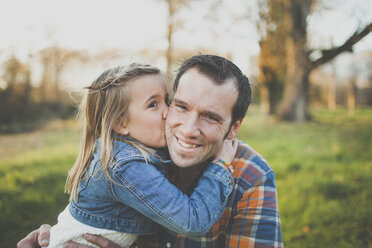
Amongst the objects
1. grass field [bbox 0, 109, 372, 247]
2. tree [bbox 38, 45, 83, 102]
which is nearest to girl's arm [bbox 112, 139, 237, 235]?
grass field [bbox 0, 109, 372, 247]

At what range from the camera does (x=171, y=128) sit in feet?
6.97

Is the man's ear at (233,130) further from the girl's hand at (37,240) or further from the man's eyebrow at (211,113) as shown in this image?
the girl's hand at (37,240)

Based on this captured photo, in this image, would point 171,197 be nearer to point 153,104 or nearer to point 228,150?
point 228,150

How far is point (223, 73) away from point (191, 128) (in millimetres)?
497

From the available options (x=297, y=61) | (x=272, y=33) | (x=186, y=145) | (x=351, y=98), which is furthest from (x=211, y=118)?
(x=351, y=98)

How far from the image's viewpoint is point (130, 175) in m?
1.81

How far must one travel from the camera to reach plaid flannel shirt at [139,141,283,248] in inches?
73.0

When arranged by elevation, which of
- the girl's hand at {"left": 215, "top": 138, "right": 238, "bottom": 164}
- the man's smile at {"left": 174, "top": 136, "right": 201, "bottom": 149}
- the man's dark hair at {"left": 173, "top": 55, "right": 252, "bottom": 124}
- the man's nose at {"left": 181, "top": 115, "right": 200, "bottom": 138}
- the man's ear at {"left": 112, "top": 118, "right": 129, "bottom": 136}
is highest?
the man's dark hair at {"left": 173, "top": 55, "right": 252, "bottom": 124}

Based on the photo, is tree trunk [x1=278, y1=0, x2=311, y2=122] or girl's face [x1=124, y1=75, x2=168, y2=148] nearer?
girl's face [x1=124, y1=75, x2=168, y2=148]

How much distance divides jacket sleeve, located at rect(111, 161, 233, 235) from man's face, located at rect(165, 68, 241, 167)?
0.22 metres

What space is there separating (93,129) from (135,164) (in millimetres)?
783

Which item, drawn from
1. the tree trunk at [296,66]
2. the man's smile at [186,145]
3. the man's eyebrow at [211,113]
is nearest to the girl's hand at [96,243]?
the man's smile at [186,145]

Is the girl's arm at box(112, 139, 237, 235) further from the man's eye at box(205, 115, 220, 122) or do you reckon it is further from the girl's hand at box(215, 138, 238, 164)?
the man's eye at box(205, 115, 220, 122)

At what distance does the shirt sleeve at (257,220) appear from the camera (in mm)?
1845
